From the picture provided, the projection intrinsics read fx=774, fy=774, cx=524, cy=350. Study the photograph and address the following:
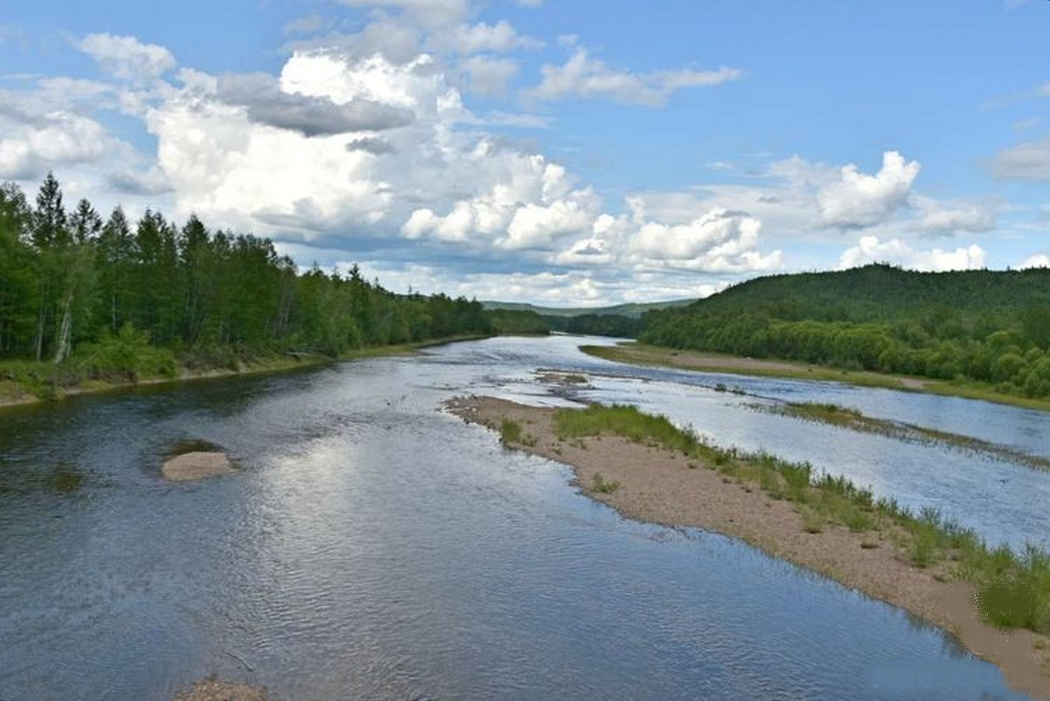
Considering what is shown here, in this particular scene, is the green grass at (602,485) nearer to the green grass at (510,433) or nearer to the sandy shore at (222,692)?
the green grass at (510,433)

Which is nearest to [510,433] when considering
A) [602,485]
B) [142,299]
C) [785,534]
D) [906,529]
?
[602,485]

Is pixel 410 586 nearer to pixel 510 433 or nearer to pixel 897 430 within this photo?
pixel 510 433

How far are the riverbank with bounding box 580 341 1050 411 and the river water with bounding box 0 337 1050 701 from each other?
→ 221 feet

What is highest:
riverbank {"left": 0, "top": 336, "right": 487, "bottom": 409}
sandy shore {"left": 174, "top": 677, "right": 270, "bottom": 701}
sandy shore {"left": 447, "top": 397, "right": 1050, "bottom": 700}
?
riverbank {"left": 0, "top": 336, "right": 487, "bottom": 409}

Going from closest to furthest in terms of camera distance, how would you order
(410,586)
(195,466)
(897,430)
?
1. (410,586)
2. (195,466)
3. (897,430)

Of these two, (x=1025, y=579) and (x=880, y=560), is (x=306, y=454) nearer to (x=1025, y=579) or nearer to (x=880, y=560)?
(x=880, y=560)

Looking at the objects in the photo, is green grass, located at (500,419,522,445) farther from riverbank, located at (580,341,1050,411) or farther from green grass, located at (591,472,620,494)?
riverbank, located at (580,341,1050,411)

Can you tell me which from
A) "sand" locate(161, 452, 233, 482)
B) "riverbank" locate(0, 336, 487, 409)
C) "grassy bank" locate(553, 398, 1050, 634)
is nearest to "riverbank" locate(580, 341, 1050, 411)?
"riverbank" locate(0, 336, 487, 409)

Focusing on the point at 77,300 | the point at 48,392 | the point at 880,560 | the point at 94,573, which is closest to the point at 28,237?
the point at 77,300

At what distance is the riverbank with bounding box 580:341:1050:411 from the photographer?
354 feet

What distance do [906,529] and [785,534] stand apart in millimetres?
5129

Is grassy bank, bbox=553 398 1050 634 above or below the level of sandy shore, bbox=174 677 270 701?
above

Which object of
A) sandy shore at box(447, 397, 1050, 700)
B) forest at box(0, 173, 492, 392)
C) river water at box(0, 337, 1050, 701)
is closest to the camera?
river water at box(0, 337, 1050, 701)

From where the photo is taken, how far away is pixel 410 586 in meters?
24.2
